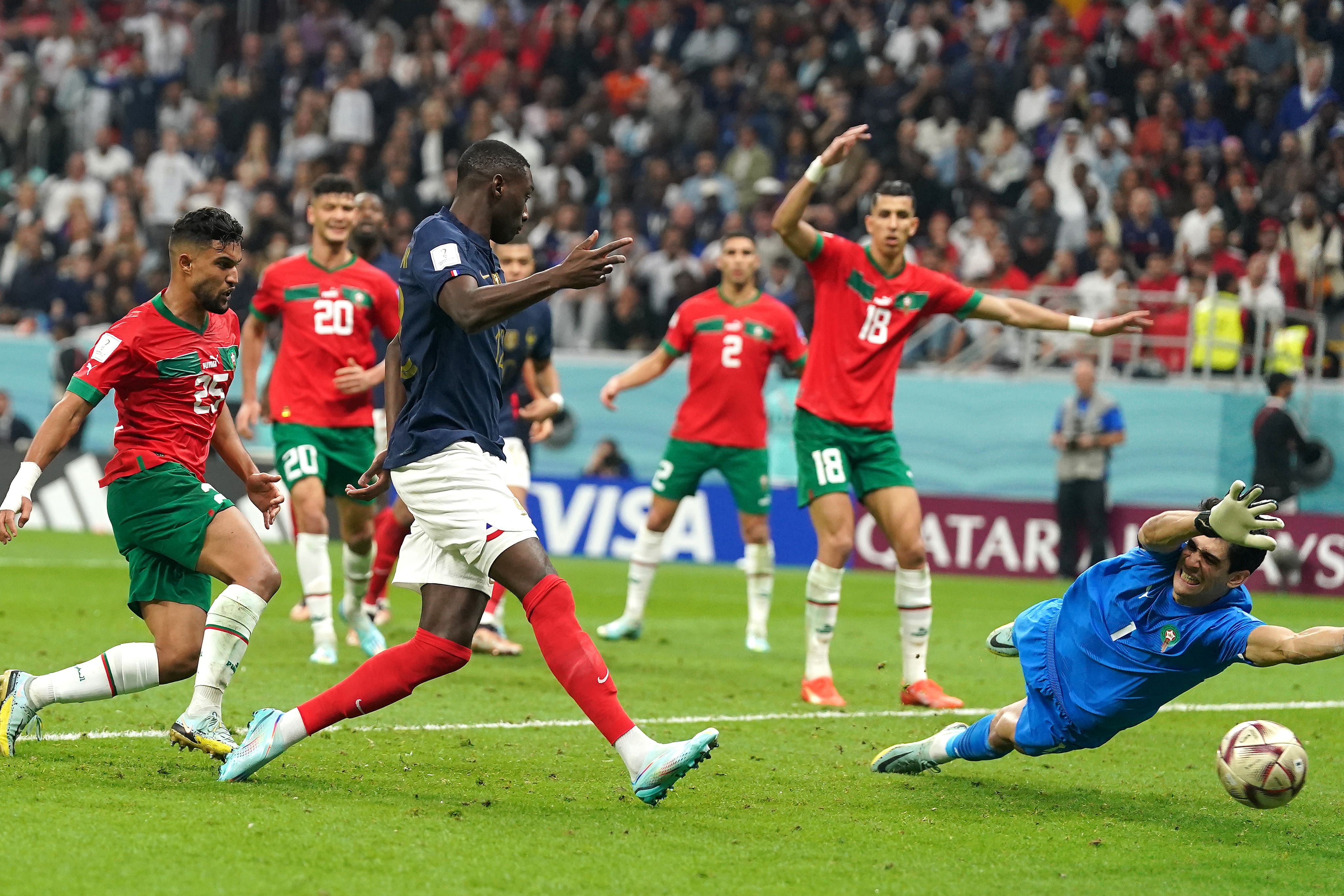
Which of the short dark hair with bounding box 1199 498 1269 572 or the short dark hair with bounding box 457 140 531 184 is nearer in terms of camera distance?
the short dark hair with bounding box 1199 498 1269 572

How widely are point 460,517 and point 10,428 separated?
16.8 m

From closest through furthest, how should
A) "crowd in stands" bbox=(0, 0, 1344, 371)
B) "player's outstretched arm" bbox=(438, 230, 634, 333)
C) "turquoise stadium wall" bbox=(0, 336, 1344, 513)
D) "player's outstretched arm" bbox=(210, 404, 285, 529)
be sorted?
"player's outstretched arm" bbox=(438, 230, 634, 333) → "player's outstretched arm" bbox=(210, 404, 285, 529) → "turquoise stadium wall" bbox=(0, 336, 1344, 513) → "crowd in stands" bbox=(0, 0, 1344, 371)

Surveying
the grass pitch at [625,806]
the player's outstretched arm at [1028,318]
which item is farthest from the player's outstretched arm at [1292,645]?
the player's outstretched arm at [1028,318]

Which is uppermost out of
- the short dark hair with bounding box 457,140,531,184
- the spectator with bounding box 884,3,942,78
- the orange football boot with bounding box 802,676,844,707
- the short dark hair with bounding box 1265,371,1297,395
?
the spectator with bounding box 884,3,942,78

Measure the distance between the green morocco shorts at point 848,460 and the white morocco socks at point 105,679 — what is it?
12.6 ft

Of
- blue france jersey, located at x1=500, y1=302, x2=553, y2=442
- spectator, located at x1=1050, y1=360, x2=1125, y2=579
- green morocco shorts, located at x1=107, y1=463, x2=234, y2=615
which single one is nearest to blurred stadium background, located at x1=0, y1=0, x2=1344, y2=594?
spectator, located at x1=1050, y1=360, x2=1125, y2=579

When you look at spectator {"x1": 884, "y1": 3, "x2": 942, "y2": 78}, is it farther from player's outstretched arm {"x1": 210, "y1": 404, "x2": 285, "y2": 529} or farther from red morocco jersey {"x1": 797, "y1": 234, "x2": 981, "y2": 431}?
player's outstretched arm {"x1": 210, "y1": 404, "x2": 285, "y2": 529}

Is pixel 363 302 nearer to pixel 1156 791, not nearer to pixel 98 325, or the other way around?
pixel 1156 791

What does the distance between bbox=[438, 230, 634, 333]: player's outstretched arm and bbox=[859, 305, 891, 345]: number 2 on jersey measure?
370cm

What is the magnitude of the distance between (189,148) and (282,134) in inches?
57.0

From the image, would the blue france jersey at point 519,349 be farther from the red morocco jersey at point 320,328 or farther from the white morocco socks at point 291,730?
the white morocco socks at point 291,730

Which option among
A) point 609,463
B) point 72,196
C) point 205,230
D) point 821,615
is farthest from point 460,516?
point 72,196

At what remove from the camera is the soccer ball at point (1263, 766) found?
218 inches

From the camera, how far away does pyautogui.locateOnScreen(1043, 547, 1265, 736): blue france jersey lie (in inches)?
226
